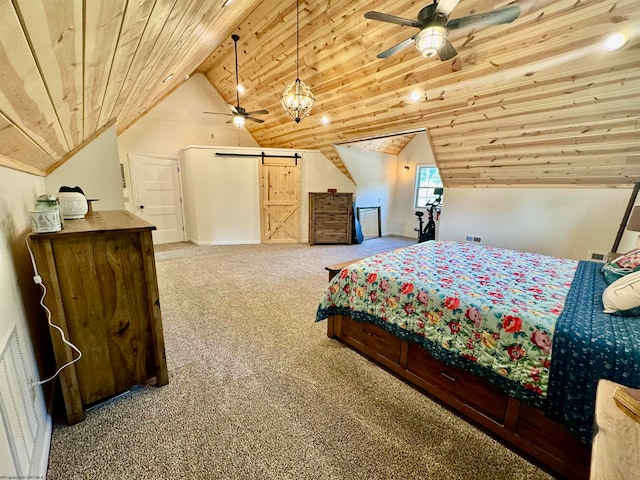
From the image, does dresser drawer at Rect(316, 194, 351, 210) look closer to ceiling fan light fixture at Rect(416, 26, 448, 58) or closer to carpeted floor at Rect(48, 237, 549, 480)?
carpeted floor at Rect(48, 237, 549, 480)

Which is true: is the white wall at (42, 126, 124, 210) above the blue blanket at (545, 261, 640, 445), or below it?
above

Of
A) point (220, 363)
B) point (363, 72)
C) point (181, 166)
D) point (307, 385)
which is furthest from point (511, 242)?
point (181, 166)

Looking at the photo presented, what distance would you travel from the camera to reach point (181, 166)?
5949 mm

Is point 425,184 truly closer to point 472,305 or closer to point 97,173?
point 472,305

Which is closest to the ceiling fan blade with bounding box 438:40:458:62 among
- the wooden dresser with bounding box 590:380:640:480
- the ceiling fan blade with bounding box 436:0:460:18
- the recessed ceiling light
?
the ceiling fan blade with bounding box 436:0:460:18

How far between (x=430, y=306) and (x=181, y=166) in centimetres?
613

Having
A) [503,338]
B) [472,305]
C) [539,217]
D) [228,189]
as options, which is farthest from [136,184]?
[539,217]

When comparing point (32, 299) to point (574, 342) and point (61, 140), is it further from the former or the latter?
point (574, 342)

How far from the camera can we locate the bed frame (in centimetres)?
122

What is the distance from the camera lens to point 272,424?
1.48 metres

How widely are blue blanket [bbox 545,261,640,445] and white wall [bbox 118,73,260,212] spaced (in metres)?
6.24

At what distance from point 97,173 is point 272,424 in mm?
3543

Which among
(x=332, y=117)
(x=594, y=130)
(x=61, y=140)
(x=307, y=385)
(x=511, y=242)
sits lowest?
(x=307, y=385)

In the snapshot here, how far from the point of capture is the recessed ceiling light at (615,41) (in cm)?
203
